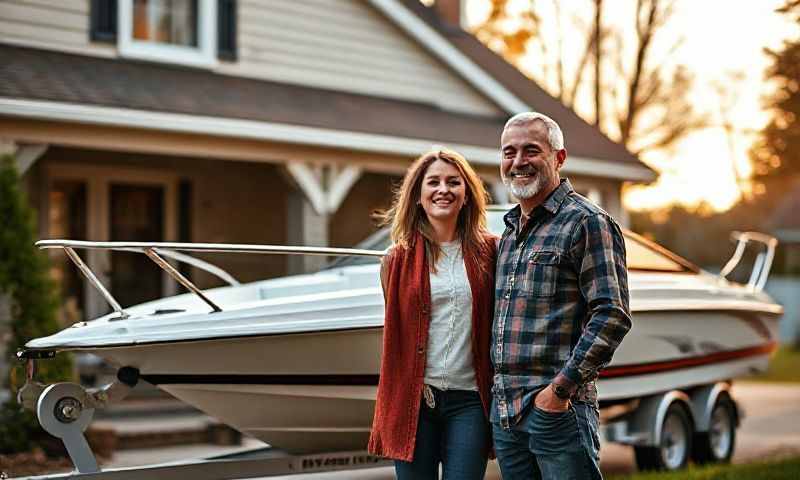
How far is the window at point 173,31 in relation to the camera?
10977mm

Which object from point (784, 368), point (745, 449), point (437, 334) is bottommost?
point (784, 368)

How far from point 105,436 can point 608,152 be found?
25.2 ft

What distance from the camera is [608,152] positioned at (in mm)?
14102

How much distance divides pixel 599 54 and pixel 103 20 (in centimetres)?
1345

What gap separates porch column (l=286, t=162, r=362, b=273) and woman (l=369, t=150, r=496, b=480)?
6141mm

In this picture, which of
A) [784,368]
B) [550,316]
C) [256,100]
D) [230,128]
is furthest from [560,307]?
[784,368]

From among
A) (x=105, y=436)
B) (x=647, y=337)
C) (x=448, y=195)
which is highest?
(x=448, y=195)

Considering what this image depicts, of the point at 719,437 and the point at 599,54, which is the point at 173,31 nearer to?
the point at 719,437

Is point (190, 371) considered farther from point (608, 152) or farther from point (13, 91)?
point (608, 152)

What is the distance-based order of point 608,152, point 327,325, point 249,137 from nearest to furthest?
1. point 327,325
2. point 249,137
3. point 608,152

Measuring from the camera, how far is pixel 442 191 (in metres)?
4.59

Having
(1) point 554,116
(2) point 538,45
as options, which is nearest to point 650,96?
(2) point 538,45

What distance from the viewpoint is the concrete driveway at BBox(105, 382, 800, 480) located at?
28.0 feet

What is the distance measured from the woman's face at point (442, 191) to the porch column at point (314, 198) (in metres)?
6.15
